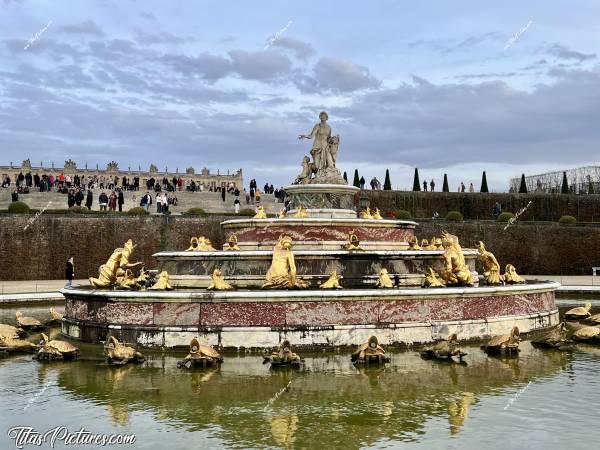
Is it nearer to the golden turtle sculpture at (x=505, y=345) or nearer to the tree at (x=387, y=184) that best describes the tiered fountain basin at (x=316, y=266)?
the golden turtle sculpture at (x=505, y=345)

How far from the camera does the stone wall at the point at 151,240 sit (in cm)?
4128

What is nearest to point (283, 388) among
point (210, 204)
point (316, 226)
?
point (316, 226)

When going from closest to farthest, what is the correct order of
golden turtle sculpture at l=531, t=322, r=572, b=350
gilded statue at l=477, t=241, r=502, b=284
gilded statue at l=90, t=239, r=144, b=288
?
1. golden turtle sculpture at l=531, t=322, r=572, b=350
2. gilded statue at l=90, t=239, r=144, b=288
3. gilded statue at l=477, t=241, r=502, b=284

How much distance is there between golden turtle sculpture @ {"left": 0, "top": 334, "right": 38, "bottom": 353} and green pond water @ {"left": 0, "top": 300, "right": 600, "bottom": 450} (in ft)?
3.27

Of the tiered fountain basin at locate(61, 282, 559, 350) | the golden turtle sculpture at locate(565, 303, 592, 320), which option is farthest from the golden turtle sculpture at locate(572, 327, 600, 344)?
the golden turtle sculpture at locate(565, 303, 592, 320)

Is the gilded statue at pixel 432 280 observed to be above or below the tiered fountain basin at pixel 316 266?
below

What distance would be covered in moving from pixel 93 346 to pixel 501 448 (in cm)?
1098

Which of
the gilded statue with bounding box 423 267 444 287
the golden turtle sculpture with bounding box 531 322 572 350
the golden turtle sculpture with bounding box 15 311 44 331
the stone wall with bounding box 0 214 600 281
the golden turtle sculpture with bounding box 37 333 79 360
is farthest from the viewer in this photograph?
the stone wall with bounding box 0 214 600 281

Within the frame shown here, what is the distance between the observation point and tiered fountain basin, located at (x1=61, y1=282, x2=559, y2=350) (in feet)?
54.5

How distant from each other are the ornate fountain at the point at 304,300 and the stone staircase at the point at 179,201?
30.6m

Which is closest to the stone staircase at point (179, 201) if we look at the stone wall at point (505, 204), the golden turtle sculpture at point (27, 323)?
the stone wall at point (505, 204)

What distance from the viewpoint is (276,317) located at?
16688 mm

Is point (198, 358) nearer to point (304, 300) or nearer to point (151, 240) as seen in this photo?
point (304, 300)

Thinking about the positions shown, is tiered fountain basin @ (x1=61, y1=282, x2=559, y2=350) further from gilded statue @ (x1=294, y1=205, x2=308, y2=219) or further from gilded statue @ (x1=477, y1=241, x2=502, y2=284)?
gilded statue @ (x1=294, y1=205, x2=308, y2=219)
